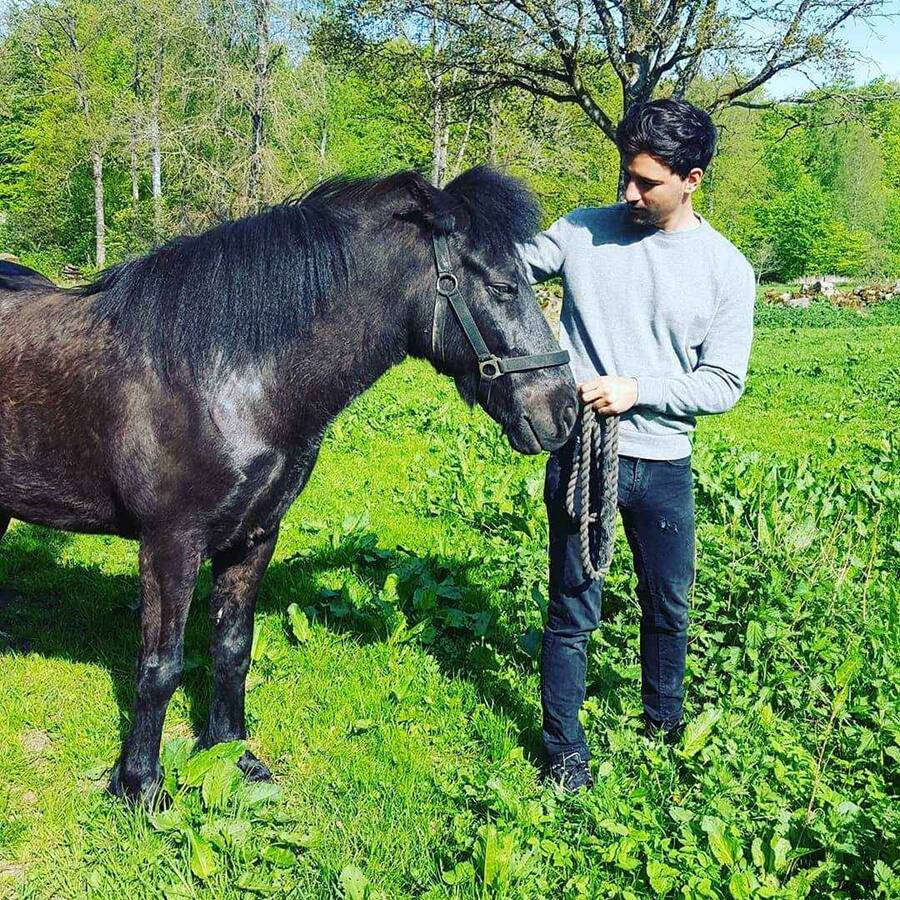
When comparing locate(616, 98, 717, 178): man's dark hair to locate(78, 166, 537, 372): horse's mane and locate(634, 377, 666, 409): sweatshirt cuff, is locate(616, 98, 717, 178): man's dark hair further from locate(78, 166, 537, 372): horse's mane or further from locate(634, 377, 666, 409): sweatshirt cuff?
→ locate(634, 377, 666, 409): sweatshirt cuff

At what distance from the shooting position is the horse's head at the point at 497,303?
2.90 m

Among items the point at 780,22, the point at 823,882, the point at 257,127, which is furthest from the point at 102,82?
the point at 823,882

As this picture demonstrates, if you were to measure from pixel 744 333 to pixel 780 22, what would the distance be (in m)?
19.2

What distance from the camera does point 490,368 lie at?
2.93 meters

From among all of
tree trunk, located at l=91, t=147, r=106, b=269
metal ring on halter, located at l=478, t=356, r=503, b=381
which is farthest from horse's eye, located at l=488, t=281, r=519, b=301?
tree trunk, located at l=91, t=147, r=106, b=269

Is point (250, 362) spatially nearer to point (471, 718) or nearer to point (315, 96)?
point (471, 718)

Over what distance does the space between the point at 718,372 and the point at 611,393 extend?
43 cm

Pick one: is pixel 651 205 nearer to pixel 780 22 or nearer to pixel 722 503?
pixel 722 503

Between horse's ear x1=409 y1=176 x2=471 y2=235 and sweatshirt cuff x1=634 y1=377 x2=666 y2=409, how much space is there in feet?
2.85

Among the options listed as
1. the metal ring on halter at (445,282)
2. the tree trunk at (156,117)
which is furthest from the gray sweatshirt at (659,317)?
the tree trunk at (156,117)

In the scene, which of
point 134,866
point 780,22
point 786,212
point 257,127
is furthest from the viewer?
point 786,212

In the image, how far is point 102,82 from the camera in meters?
36.6

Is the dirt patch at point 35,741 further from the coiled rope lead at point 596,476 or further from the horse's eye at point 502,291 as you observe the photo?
the horse's eye at point 502,291

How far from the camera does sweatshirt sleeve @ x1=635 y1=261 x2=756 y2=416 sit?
2840 mm
